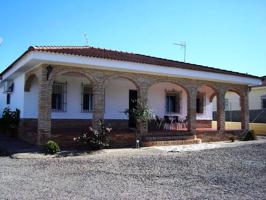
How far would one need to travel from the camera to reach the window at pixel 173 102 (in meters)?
20.5

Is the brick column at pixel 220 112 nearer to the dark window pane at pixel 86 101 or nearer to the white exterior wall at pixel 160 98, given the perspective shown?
the white exterior wall at pixel 160 98

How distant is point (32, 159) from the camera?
11.3 meters

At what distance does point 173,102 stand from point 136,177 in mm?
12482

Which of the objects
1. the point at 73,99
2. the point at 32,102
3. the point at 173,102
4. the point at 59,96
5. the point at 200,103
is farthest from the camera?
the point at 200,103

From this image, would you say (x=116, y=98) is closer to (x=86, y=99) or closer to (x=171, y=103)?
(x=86, y=99)

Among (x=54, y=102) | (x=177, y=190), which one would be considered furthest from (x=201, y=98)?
(x=177, y=190)

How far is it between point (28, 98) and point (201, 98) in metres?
11.0

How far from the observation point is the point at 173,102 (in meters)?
20.8

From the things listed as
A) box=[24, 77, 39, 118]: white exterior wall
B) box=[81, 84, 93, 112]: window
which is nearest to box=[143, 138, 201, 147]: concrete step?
box=[81, 84, 93, 112]: window

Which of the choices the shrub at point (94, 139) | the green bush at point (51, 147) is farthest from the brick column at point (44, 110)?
the shrub at point (94, 139)

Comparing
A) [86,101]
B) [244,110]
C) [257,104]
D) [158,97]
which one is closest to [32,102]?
[86,101]

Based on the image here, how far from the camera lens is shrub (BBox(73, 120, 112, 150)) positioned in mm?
13180

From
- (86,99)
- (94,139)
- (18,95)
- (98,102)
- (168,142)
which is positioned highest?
(18,95)

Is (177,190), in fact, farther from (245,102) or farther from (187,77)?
(245,102)
